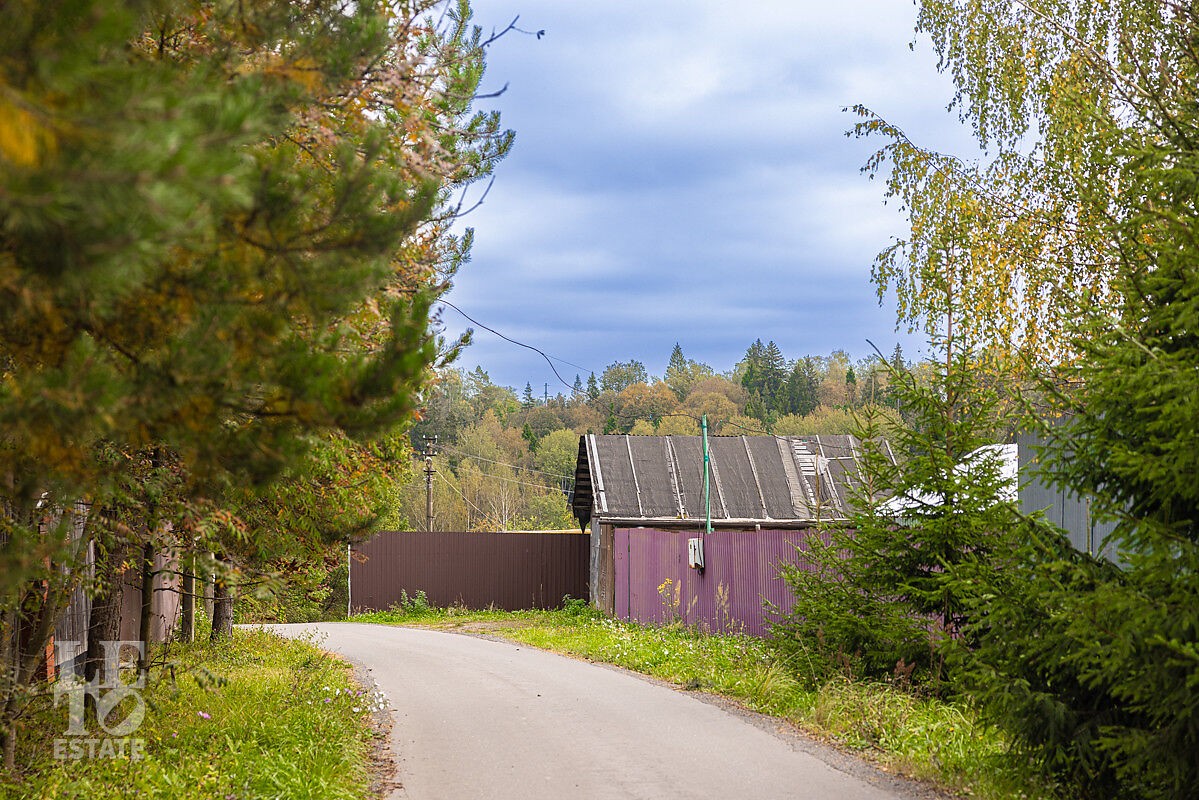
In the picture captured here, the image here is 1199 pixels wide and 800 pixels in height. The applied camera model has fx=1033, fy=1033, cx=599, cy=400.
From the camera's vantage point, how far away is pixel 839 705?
9.40 metres

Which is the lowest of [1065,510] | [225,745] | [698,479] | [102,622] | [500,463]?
[225,745]

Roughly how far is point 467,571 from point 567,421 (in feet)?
205

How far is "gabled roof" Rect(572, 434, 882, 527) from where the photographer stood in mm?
26828

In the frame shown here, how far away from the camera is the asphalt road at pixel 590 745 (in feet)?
23.9

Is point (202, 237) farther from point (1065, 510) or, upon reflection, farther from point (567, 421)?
point (567, 421)

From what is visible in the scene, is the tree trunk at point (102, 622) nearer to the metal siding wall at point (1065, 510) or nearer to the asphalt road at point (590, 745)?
the asphalt road at point (590, 745)

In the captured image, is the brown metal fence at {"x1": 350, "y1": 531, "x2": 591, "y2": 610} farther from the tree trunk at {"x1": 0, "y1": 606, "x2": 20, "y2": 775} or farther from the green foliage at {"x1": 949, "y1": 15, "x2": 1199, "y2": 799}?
the green foliage at {"x1": 949, "y1": 15, "x2": 1199, "y2": 799}

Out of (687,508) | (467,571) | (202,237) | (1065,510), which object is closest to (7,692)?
(202,237)

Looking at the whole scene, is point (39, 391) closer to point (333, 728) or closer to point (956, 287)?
point (333, 728)

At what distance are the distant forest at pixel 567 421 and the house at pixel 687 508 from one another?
2010cm

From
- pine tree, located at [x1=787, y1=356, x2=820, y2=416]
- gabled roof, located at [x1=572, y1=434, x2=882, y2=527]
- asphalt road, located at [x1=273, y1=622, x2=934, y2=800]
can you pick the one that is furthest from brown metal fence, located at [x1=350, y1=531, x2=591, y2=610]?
pine tree, located at [x1=787, y1=356, x2=820, y2=416]

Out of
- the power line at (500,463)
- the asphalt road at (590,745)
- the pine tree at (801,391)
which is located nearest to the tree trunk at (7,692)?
the asphalt road at (590,745)

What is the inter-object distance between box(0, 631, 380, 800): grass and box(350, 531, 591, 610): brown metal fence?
53.8 feet

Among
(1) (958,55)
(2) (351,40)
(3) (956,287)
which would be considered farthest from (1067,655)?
(1) (958,55)
